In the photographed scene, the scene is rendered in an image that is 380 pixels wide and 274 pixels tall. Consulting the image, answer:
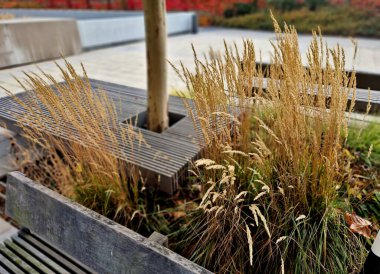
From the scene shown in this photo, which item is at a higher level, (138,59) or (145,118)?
(145,118)

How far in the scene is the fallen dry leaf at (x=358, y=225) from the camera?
141cm

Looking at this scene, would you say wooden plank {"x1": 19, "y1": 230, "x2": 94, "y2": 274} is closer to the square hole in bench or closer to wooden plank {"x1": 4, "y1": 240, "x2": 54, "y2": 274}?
wooden plank {"x1": 4, "y1": 240, "x2": 54, "y2": 274}

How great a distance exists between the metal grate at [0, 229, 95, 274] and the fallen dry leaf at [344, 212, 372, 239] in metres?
1.20

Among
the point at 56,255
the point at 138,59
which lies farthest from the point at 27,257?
the point at 138,59

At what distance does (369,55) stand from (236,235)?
23.2 ft

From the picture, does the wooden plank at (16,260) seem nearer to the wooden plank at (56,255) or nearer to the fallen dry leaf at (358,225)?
the wooden plank at (56,255)

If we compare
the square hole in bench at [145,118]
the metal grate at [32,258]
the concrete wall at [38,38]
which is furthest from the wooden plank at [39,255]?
the concrete wall at [38,38]

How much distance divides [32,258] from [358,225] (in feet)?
5.08

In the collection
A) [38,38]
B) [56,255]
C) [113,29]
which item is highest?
[38,38]

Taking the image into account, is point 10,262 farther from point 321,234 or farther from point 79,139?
point 321,234

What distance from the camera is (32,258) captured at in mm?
1587

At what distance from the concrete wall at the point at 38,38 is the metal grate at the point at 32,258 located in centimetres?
190

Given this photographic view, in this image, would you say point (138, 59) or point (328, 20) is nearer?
point (138, 59)

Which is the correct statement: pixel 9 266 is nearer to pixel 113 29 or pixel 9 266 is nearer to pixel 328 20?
pixel 113 29
